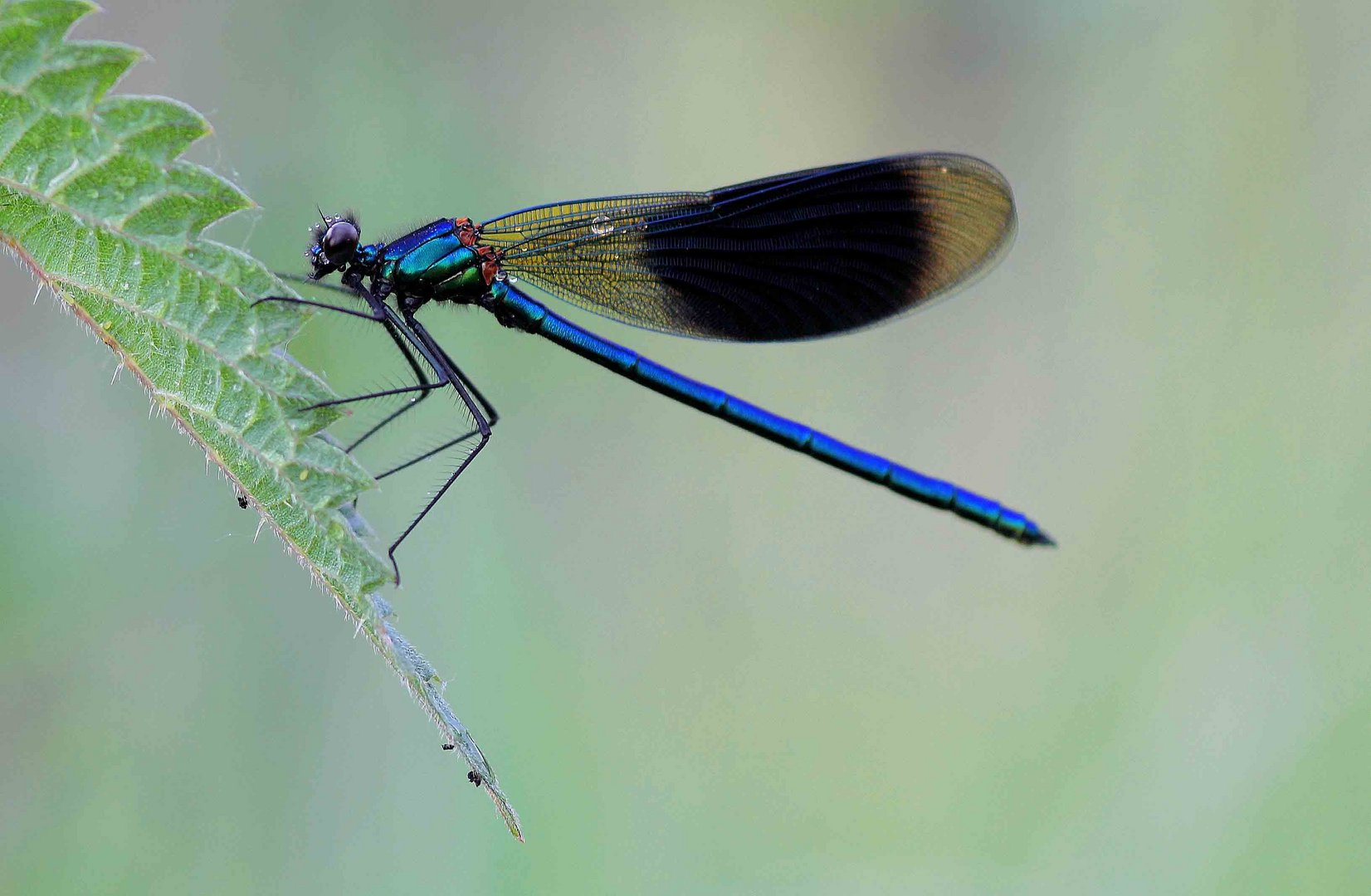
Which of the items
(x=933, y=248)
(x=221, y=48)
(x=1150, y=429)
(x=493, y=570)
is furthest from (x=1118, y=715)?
(x=221, y=48)

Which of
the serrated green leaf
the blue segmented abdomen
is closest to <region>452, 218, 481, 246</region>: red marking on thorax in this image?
the blue segmented abdomen

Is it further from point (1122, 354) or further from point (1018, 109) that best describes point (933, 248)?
point (1018, 109)

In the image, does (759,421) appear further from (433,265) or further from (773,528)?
(773,528)

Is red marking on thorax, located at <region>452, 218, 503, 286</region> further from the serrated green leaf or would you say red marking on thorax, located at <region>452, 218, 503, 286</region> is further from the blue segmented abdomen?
the serrated green leaf

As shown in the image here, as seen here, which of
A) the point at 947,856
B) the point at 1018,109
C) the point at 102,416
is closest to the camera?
the point at 102,416

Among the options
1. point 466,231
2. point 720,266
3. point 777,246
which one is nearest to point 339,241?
point 466,231

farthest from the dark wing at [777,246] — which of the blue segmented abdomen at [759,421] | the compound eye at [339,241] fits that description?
the compound eye at [339,241]
